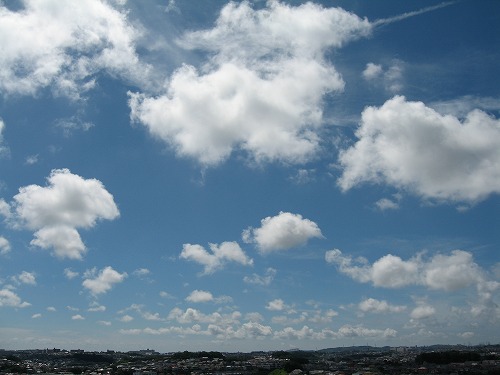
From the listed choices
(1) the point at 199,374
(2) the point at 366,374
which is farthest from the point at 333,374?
(1) the point at 199,374

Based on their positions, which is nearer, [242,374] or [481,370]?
[481,370]

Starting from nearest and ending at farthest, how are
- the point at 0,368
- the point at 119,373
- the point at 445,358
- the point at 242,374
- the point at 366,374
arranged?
the point at 366,374 → the point at 242,374 → the point at 119,373 → the point at 0,368 → the point at 445,358

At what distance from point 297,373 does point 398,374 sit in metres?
21.2

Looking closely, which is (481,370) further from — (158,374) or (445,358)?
(158,374)

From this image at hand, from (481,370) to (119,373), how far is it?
8266cm

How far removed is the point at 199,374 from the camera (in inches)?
4668

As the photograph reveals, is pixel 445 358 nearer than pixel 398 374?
No

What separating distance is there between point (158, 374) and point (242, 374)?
67.3 feet

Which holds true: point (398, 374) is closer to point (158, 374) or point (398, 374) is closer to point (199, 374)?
point (199, 374)

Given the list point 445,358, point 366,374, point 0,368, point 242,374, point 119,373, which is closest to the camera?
point 366,374

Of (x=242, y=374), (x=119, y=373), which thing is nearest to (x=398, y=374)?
(x=242, y=374)

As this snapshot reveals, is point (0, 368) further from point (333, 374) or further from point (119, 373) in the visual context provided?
point (333, 374)

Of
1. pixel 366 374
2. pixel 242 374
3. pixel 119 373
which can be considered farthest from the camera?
pixel 119 373

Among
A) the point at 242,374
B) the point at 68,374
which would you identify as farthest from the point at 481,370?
the point at 68,374
